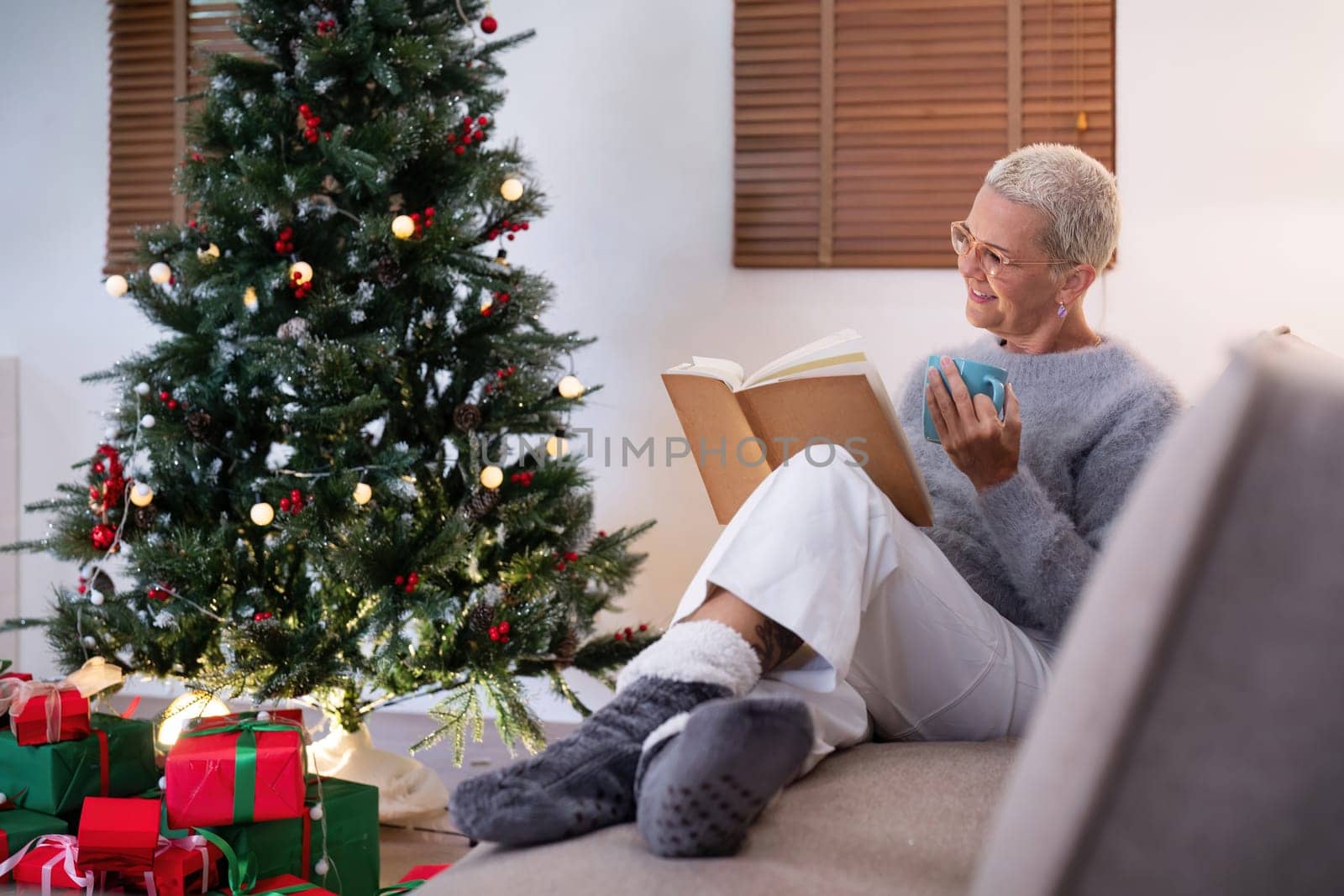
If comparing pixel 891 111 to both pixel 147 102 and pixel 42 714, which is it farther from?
pixel 42 714

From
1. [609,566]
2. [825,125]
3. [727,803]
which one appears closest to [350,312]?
[609,566]

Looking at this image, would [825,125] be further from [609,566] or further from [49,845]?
[49,845]

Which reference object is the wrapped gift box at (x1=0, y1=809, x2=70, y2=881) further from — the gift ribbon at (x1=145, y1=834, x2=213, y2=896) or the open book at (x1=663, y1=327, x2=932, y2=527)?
the open book at (x1=663, y1=327, x2=932, y2=527)

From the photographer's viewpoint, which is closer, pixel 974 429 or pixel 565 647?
pixel 974 429

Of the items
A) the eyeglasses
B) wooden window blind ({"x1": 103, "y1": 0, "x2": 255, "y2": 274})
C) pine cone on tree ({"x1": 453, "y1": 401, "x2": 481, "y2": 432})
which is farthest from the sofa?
wooden window blind ({"x1": 103, "y1": 0, "x2": 255, "y2": 274})

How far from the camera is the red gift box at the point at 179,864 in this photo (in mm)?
1448

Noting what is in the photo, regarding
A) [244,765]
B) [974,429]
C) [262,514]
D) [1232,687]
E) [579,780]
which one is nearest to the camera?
[1232,687]

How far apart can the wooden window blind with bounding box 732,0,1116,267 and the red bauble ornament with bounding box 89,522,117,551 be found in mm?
1432

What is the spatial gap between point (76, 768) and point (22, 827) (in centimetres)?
10

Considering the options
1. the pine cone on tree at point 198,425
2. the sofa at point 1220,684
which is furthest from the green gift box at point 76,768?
the sofa at point 1220,684

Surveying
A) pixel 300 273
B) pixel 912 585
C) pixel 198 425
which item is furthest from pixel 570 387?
pixel 912 585

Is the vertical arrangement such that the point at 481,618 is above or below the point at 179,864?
above

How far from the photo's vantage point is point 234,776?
137cm

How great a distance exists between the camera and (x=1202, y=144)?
2414 mm
